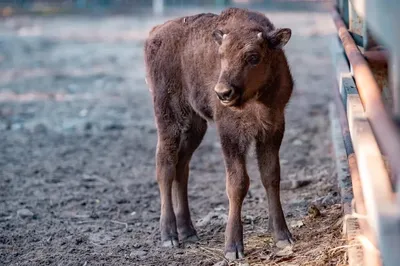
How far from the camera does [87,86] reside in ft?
49.5

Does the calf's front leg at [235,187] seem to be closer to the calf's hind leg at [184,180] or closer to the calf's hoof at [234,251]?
the calf's hoof at [234,251]

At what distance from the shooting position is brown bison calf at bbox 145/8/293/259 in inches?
232

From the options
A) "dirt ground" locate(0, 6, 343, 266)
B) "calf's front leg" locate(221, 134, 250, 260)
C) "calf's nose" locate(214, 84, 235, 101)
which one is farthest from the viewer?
"dirt ground" locate(0, 6, 343, 266)

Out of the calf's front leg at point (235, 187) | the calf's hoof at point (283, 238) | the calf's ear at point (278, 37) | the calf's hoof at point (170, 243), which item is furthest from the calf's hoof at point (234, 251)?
the calf's ear at point (278, 37)

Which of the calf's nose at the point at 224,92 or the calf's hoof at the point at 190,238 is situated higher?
the calf's nose at the point at 224,92

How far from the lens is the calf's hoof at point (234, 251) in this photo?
20.3 ft

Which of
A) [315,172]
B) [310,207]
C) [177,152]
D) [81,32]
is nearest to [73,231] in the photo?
[177,152]

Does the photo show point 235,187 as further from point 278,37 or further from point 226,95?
point 278,37

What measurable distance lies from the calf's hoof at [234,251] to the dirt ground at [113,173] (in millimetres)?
80

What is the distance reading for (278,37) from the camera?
19.5ft

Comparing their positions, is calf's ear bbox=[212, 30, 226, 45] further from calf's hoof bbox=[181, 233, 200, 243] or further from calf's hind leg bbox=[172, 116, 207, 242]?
calf's hoof bbox=[181, 233, 200, 243]

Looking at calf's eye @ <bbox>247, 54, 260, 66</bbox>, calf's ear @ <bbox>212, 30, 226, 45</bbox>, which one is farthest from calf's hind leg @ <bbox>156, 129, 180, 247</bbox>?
calf's eye @ <bbox>247, 54, 260, 66</bbox>

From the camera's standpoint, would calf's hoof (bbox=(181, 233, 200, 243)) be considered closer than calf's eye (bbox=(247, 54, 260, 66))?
No

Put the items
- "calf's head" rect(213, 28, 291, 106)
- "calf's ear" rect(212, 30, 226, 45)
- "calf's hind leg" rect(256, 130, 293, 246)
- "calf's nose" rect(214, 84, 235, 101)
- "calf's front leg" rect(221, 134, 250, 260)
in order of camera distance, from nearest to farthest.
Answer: "calf's nose" rect(214, 84, 235, 101) < "calf's head" rect(213, 28, 291, 106) < "calf's ear" rect(212, 30, 226, 45) < "calf's front leg" rect(221, 134, 250, 260) < "calf's hind leg" rect(256, 130, 293, 246)
